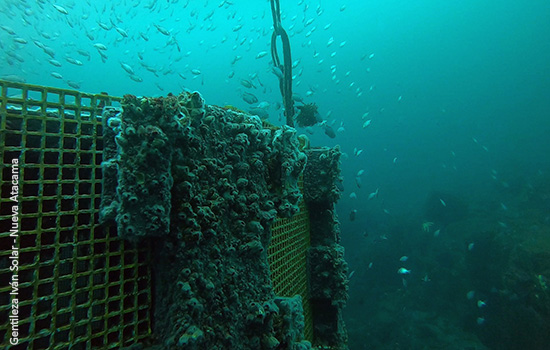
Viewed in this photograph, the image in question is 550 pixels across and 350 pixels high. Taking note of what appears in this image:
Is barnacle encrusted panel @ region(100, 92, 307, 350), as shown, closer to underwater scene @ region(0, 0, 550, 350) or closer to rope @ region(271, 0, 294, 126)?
underwater scene @ region(0, 0, 550, 350)

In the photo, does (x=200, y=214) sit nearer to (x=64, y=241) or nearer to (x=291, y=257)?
(x=64, y=241)

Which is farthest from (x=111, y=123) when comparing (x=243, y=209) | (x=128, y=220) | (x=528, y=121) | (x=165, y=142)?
(x=528, y=121)

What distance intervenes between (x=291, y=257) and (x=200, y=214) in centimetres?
220

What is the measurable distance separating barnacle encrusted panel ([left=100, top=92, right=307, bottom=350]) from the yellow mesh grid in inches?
7.3

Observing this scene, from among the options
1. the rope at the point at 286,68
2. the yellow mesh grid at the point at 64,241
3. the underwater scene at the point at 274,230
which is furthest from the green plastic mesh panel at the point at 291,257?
the rope at the point at 286,68

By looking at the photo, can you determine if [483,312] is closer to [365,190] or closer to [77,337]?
[77,337]

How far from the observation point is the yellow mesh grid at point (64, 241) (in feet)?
4.97

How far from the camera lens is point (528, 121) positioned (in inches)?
2832

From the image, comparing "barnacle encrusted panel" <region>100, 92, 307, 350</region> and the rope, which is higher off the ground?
the rope

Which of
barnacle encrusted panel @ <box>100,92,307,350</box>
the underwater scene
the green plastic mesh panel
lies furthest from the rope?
barnacle encrusted panel @ <box>100,92,307,350</box>

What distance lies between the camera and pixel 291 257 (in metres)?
3.81

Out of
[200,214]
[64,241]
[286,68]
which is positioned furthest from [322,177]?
[64,241]

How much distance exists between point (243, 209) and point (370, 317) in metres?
16.8

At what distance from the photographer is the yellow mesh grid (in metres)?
1.52
